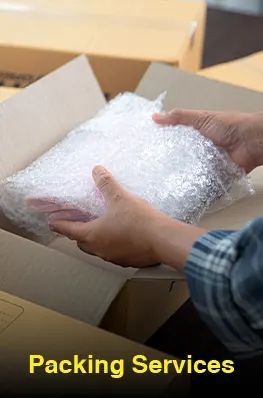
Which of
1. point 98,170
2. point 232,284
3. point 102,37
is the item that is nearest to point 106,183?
point 98,170

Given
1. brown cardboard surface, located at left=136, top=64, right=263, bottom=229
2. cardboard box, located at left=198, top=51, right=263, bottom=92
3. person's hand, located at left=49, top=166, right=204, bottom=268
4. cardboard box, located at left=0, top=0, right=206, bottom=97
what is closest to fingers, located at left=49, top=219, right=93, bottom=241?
person's hand, located at left=49, top=166, right=204, bottom=268

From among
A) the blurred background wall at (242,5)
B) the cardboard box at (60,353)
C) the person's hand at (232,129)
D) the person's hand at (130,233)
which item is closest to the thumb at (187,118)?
the person's hand at (232,129)

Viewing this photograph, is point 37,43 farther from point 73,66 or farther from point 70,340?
point 70,340

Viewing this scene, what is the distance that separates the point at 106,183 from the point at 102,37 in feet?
1.88

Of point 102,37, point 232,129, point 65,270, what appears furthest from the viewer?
point 102,37

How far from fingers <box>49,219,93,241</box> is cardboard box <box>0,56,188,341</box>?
3 centimetres

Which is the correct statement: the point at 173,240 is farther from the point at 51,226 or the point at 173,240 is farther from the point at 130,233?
the point at 51,226

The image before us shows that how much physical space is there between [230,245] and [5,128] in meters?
0.42

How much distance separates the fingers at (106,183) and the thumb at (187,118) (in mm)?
193

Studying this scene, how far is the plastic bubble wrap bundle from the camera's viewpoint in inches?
29.5

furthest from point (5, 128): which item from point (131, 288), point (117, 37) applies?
point (117, 37)

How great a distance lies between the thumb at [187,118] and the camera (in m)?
0.89

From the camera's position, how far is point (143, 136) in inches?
34.0

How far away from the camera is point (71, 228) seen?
721 millimetres
